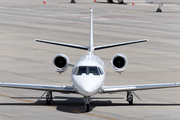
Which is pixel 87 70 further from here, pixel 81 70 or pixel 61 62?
pixel 61 62

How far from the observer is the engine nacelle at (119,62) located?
19.7 metres

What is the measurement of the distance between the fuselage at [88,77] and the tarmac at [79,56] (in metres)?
1.11

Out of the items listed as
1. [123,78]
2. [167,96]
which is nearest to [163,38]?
[123,78]

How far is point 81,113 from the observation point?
17.4m

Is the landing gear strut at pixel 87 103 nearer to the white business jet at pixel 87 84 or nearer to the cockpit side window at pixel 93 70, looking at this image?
the white business jet at pixel 87 84

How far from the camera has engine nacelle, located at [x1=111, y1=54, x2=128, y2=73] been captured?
1969 cm

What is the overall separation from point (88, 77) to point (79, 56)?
56.5ft

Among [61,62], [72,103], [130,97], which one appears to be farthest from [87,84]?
[61,62]

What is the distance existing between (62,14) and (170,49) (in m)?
37.2

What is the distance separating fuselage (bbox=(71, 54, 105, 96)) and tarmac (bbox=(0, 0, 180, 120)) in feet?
3.64

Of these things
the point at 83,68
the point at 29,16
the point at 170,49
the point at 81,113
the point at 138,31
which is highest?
the point at 29,16

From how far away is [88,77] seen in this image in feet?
56.3

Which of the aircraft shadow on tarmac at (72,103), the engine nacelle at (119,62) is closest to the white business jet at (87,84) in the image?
the aircraft shadow on tarmac at (72,103)

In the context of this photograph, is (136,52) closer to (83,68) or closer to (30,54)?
(30,54)
